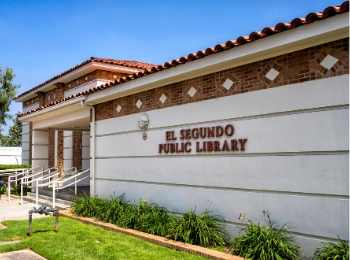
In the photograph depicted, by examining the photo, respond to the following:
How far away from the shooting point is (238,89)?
7.41 m

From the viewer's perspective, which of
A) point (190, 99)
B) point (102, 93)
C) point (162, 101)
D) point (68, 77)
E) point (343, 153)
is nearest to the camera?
point (343, 153)

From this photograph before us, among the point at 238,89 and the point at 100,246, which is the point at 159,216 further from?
the point at 238,89

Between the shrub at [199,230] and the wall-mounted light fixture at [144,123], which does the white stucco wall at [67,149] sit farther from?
the shrub at [199,230]

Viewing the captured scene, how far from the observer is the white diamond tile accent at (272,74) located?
6773 millimetres

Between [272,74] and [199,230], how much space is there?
2859 millimetres

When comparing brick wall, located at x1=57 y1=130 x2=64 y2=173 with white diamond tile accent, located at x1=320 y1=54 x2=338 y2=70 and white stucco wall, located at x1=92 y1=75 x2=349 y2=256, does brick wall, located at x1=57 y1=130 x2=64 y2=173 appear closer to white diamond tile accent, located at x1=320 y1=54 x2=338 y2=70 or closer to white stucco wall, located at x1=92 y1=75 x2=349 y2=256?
white stucco wall, located at x1=92 y1=75 x2=349 y2=256

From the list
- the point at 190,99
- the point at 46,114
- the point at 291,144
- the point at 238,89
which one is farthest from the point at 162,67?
the point at 46,114

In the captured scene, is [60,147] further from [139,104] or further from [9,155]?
[9,155]

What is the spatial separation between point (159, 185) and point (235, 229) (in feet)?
8.28

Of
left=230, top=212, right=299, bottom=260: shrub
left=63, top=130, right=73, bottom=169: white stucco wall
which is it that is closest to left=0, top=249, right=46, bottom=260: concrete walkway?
left=230, top=212, right=299, bottom=260: shrub

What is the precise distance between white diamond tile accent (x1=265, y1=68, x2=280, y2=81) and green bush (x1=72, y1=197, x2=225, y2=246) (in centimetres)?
263

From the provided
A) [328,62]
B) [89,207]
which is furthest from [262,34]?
[89,207]

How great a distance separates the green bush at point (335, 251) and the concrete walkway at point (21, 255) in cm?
443

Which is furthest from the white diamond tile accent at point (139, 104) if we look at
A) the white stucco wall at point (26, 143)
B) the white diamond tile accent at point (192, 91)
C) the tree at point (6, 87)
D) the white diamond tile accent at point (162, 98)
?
the tree at point (6, 87)
